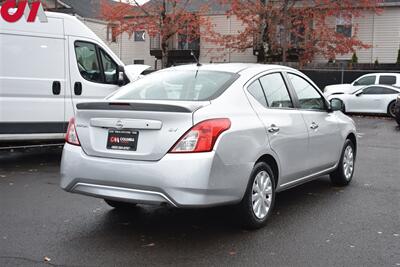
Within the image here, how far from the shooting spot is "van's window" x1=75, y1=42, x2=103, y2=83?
30.7 feet

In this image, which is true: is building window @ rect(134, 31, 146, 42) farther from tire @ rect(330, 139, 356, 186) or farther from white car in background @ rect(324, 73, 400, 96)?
tire @ rect(330, 139, 356, 186)

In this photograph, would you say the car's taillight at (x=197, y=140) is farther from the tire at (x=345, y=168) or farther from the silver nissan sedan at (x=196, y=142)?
the tire at (x=345, y=168)

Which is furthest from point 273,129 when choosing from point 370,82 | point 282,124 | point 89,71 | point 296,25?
point 296,25

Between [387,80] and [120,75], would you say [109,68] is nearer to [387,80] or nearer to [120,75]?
[120,75]

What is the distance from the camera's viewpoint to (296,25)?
28.2 metres

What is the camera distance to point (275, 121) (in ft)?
18.7

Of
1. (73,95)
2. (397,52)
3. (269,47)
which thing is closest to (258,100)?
(73,95)

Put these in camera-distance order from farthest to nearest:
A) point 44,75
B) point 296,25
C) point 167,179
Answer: point 296,25 < point 44,75 < point 167,179

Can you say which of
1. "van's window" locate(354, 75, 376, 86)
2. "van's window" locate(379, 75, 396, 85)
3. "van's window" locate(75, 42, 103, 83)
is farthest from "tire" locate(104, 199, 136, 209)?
"van's window" locate(379, 75, 396, 85)

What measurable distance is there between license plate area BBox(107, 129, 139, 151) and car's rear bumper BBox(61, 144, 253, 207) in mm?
128

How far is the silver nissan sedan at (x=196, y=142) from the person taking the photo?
4.75m

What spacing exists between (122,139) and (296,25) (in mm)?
24459

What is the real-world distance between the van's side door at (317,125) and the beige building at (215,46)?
23.8 metres

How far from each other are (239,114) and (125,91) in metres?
1.41
